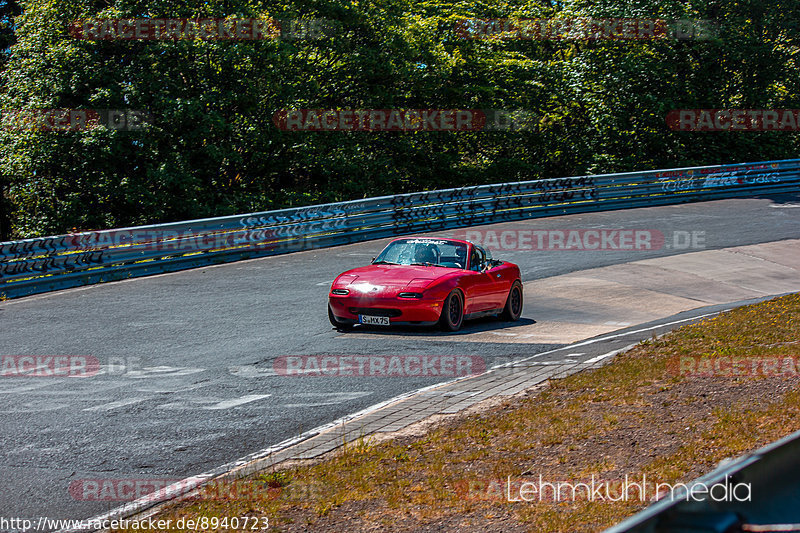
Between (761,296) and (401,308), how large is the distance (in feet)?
28.8

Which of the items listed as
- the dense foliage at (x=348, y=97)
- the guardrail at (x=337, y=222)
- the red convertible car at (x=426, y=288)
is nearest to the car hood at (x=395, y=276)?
the red convertible car at (x=426, y=288)

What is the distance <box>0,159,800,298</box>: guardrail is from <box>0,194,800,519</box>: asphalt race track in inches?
28.5

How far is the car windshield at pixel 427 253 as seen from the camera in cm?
1334

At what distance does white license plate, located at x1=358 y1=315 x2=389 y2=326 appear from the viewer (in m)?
12.1

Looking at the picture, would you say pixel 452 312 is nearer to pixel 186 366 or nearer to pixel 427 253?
pixel 427 253

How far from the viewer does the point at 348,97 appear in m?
31.6

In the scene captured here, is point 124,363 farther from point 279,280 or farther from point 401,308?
point 279,280

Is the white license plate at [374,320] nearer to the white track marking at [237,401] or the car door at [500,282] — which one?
the car door at [500,282]

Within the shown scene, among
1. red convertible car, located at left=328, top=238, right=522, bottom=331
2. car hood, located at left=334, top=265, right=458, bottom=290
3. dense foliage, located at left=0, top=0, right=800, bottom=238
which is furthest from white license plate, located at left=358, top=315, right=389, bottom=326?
dense foliage, located at left=0, top=0, right=800, bottom=238

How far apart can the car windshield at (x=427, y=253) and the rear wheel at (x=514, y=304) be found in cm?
112

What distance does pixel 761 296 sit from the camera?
55.6 feet

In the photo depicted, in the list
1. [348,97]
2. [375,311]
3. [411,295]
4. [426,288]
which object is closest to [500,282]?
[426,288]

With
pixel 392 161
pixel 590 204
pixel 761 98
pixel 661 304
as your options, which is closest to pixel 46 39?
pixel 392 161

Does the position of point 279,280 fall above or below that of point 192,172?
below
